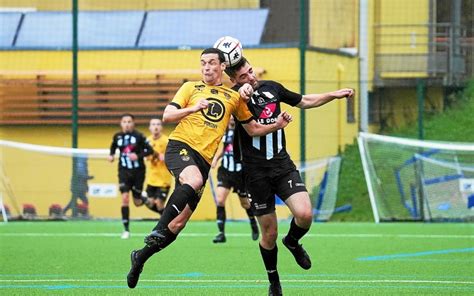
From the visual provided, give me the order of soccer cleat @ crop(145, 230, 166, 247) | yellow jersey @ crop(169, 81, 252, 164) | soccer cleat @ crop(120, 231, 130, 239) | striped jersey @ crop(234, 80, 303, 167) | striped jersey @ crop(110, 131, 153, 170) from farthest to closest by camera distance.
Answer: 1. striped jersey @ crop(110, 131, 153, 170)
2. soccer cleat @ crop(120, 231, 130, 239)
3. striped jersey @ crop(234, 80, 303, 167)
4. yellow jersey @ crop(169, 81, 252, 164)
5. soccer cleat @ crop(145, 230, 166, 247)

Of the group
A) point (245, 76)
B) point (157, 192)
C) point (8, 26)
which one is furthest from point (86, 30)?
point (245, 76)

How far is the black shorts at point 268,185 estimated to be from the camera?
10109mm

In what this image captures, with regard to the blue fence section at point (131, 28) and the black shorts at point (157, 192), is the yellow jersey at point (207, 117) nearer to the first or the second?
the black shorts at point (157, 192)

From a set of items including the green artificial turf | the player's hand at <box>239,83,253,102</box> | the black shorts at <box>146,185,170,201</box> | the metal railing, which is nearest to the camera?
the player's hand at <box>239,83,253,102</box>

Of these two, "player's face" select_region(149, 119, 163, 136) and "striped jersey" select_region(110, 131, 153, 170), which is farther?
"player's face" select_region(149, 119, 163, 136)

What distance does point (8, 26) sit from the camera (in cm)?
2661

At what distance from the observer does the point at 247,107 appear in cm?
1022

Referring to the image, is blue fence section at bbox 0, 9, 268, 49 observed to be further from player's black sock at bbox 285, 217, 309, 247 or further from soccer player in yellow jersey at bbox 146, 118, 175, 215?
player's black sock at bbox 285, 217, 309, 247

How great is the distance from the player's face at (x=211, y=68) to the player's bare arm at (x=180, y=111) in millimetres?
503

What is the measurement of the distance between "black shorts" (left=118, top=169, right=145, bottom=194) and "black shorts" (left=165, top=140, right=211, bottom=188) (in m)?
8.74

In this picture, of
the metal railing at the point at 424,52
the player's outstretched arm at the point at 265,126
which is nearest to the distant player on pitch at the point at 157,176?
the metal railing at the point at 424,52

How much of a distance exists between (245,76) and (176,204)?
1473mm

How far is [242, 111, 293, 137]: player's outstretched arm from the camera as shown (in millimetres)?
10043

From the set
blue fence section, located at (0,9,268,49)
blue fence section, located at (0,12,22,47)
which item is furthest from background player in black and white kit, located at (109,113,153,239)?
blue fence section, located at (0,12,22,47)
